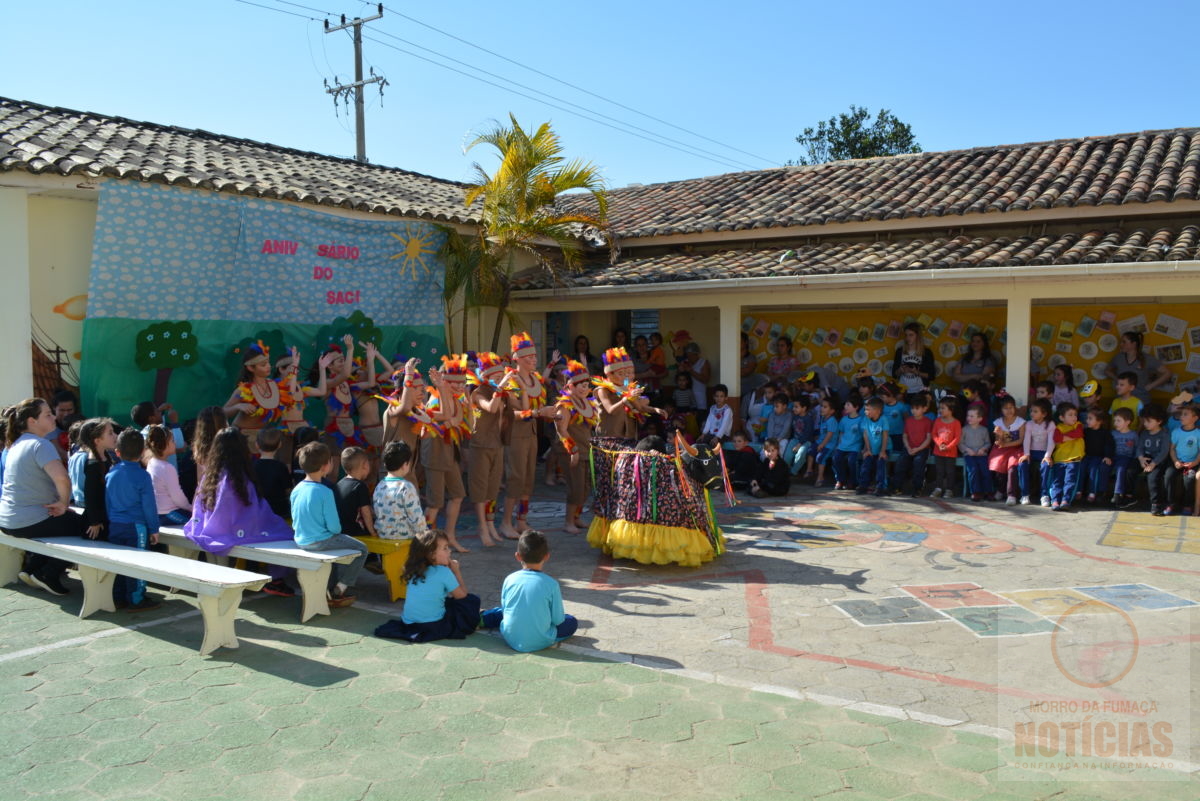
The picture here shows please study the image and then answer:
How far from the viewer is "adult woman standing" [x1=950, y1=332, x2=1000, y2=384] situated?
40.4 feet

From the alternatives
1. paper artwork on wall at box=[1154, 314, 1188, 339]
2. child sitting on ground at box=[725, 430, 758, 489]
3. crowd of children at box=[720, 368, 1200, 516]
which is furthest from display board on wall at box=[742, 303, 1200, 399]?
child sitting on ground at box=[725, 430, 758, 489]

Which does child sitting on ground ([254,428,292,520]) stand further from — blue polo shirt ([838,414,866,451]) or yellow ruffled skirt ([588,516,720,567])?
blue polo shirt ([838,414,866,451])

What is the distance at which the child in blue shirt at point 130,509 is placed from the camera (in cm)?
652

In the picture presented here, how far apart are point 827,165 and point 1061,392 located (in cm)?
698

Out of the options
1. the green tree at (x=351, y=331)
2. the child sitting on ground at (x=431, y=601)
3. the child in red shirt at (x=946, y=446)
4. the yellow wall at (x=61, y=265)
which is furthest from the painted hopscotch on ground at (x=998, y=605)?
the yellow wall at (x=61, y=265)

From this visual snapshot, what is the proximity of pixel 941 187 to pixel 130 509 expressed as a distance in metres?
11.4

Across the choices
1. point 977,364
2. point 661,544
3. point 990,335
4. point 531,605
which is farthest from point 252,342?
point 990,335

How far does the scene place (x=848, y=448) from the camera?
11.5 m

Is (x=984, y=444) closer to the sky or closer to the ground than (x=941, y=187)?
closer to the ground

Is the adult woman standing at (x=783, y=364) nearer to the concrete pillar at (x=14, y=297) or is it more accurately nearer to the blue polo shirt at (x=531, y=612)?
the blue polo shirt at (x=531, y=612)

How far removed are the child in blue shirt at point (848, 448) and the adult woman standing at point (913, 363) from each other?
148 centimetres

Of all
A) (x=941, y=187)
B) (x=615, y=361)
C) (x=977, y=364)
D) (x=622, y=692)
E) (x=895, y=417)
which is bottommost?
(x=622, y=692)

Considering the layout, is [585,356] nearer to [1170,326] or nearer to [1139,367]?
[1139,367]

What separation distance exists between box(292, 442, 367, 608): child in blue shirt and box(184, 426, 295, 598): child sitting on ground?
1.26 ft
